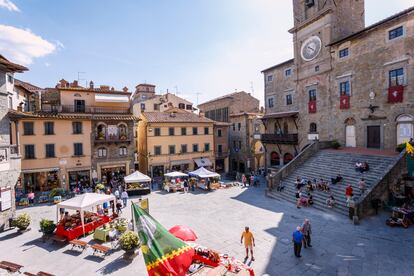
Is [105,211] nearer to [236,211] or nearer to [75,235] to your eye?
[75,235]

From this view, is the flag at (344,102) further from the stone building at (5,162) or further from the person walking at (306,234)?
the stone building at (5,162)

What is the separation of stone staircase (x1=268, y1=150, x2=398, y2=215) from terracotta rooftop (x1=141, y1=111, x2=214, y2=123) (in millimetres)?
16326

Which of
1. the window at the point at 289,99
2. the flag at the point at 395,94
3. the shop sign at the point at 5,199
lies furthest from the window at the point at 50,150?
the flag at the point at 395,94

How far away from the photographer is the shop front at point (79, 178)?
25.7 metres

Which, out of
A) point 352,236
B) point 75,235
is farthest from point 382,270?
point 75,235

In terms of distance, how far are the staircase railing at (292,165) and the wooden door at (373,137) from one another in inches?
164

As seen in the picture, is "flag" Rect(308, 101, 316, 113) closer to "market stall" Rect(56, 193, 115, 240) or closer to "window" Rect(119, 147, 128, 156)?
"window" Rect(119, 147, 128, 156)

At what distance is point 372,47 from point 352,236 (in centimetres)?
1784

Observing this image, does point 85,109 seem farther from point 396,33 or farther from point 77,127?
point 396,33

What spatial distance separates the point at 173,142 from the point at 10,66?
Result: 19973mm

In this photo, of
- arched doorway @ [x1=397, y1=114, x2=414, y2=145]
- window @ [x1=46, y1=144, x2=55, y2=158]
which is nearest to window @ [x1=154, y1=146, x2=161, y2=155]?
window @ [x1=46, y1=144, x2=55, y2=158]

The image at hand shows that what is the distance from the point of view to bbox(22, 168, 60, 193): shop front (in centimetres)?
2392

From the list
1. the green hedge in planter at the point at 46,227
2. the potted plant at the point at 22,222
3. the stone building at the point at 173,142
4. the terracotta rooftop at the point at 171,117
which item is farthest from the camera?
the terracotta rooftop at the point at 171,117

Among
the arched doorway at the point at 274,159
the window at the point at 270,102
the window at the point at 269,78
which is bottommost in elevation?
the arched doorway at the point at 274,159
